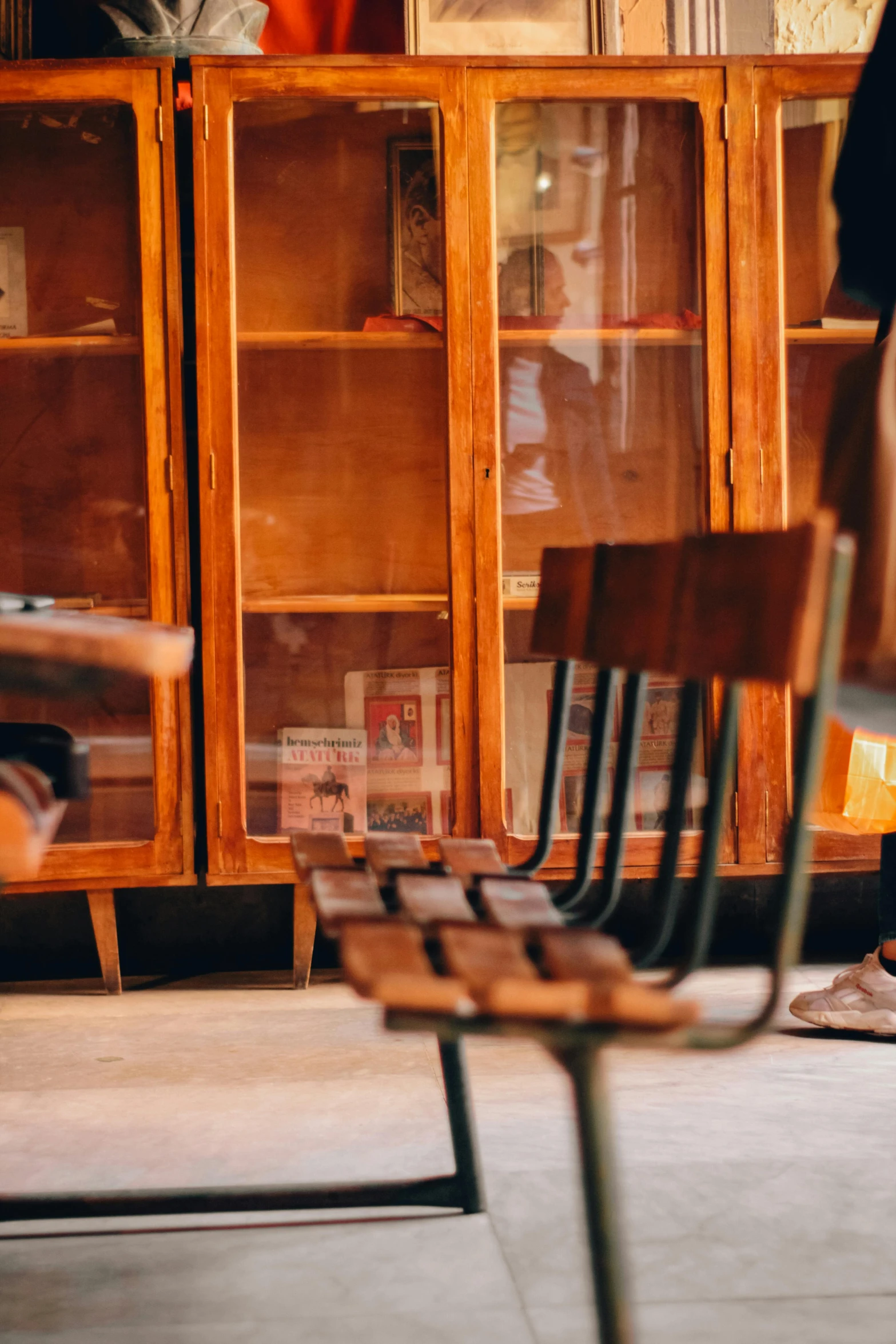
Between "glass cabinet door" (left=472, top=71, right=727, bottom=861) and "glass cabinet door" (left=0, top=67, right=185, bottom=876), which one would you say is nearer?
"glass cabinet door" (left=0, top=67, right=185, bottom=876)

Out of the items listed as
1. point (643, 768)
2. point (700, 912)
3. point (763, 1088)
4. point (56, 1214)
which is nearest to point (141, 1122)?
point (56, 1214)

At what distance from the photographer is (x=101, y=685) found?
0.91 meters

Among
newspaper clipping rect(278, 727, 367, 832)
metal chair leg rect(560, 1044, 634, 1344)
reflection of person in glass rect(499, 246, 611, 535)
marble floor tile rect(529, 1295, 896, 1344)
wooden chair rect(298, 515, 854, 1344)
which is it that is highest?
reflection of person in glass rect(499, 246, 611, 535)

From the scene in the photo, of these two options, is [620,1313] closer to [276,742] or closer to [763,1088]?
[763,1088]

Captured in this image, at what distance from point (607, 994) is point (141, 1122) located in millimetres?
1131

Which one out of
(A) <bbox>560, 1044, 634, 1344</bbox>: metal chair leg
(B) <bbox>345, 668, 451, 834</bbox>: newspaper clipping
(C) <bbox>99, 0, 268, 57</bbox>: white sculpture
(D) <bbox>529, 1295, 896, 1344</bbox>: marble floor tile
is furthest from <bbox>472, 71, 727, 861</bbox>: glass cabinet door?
(A) <bbox>560, 1044, 634, 1344</bbox>: metal chair leg

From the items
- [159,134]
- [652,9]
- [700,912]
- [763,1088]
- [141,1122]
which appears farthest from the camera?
[652,9]

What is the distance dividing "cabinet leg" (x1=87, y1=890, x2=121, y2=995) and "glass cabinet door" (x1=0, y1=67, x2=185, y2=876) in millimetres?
67

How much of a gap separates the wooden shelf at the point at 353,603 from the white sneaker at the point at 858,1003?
0.98 meters

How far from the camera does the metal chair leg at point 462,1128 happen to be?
1.23m

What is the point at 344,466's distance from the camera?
8.23 feet

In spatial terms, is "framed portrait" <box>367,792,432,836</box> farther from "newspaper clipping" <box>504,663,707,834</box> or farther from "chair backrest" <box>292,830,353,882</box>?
"chair backrest" <box>292,830,353,882</box>

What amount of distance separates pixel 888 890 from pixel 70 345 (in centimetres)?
179

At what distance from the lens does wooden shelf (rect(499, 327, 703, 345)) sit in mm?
2426
